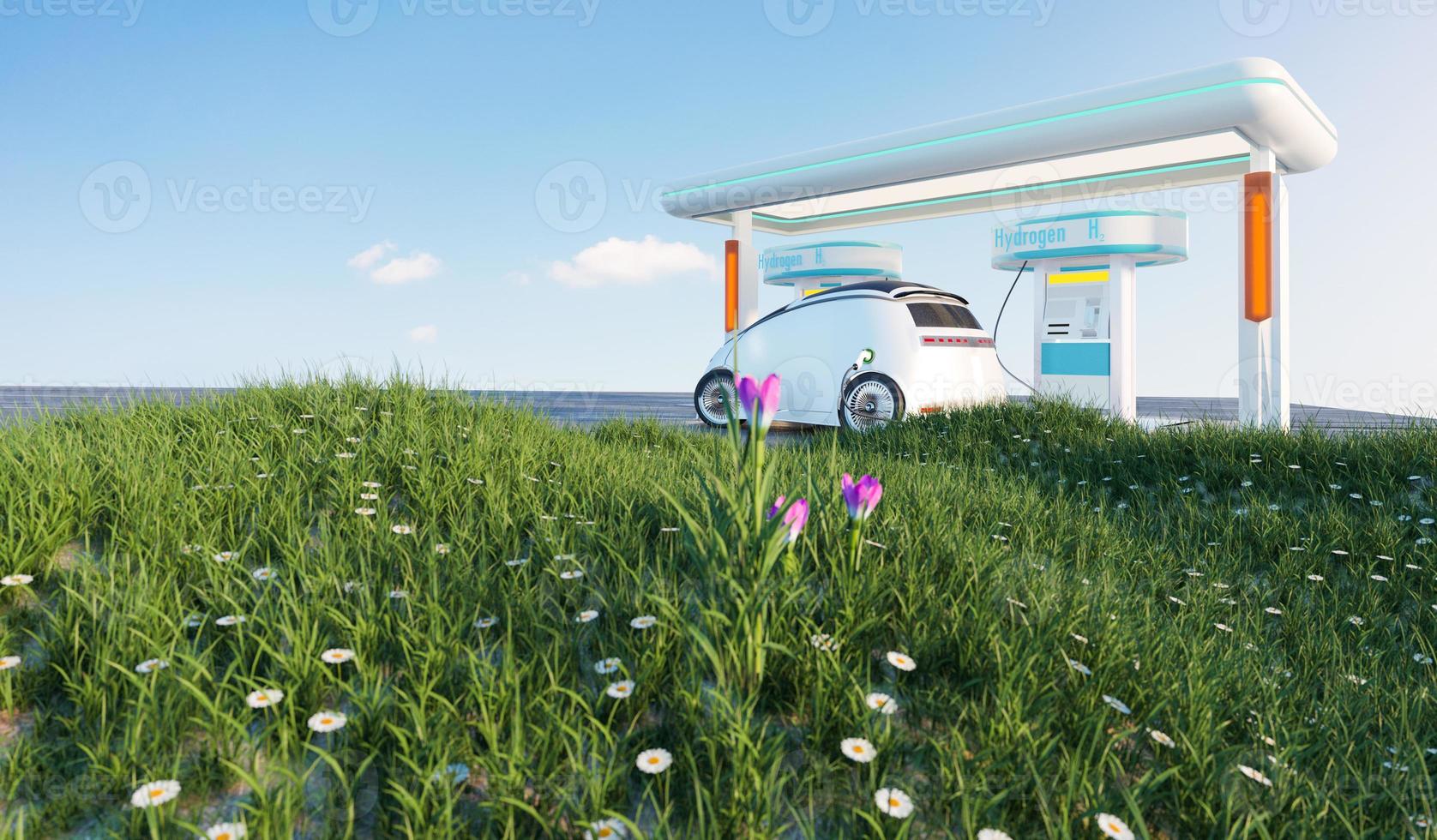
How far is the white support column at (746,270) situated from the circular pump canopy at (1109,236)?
3938 mm

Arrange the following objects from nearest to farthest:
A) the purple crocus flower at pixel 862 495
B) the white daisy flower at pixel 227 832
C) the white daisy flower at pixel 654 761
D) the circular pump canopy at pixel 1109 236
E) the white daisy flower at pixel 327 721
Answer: the white daisy flower at pixel 227 832
the white daisy flower at pixel 654 761
the white daisy flower at pixel 327 721
the purple crocus flower at pixel 862 495
the circular pump canopy at pixel 1109 236

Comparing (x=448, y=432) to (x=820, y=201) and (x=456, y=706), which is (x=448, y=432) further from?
(x=820, y=201)

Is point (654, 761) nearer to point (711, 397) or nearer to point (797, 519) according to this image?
point (797, 519)

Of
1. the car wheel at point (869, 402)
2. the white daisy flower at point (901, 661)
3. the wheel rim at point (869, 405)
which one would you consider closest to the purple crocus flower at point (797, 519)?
the white daisy flower at point (901, 661)

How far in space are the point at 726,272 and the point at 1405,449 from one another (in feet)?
29.0

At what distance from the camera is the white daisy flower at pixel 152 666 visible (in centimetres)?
215

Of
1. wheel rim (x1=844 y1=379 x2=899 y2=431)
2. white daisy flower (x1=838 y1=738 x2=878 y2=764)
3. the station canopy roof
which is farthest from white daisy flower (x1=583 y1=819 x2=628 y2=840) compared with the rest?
the station canopy roof

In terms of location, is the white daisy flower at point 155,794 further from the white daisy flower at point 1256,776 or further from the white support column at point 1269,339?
the white support column at point 1269,339

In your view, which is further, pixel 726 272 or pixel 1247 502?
pixel 726 272

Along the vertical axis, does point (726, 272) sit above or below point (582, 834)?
above

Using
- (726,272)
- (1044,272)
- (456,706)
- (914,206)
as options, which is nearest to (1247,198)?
(1044,272)

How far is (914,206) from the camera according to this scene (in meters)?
14.4

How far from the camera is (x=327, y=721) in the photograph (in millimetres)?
1995

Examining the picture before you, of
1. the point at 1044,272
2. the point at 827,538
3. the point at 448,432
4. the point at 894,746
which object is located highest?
the point at 1044,272
